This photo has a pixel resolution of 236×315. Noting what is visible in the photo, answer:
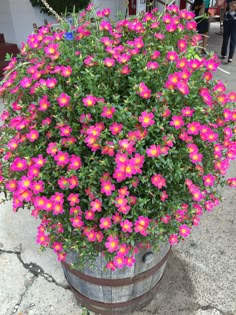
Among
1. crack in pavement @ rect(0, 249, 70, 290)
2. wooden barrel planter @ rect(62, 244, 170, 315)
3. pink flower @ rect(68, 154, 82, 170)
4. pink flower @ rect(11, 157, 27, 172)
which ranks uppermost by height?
pink flower @ rect(68, 154, 82, 170)

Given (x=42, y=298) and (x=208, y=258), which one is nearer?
(x=42, y=298)

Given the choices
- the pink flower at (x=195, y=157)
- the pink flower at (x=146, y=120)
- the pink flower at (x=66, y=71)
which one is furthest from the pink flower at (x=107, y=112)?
the pink flower at (x=195, y=157)

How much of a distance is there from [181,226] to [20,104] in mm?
903

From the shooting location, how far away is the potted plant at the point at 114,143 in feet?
4.01

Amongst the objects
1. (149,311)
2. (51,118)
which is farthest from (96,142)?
(149,311)

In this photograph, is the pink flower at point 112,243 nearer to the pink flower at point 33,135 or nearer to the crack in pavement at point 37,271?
the pink flower at point 33,135

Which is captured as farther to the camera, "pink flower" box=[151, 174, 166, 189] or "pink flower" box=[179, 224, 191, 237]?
"pink flower" box=[179, 224, 191, 237]

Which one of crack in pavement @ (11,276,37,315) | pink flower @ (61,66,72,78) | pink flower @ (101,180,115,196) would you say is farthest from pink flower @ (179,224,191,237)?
crack in pavement @ (11,276,37,315)

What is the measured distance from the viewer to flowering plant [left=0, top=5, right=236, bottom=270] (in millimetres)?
1221

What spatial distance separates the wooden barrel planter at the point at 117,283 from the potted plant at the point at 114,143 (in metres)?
0.01

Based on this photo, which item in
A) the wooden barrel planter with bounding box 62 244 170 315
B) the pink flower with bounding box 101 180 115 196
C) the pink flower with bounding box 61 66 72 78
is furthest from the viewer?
the wooden barrel planter with bounding box 62 244 170 315

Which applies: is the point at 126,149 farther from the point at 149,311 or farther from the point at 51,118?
the point at 149,311

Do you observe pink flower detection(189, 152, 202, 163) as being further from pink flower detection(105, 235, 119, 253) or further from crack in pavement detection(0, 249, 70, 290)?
crack in pavement detection(0, 249, 70, 290)

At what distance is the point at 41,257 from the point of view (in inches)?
86.5
